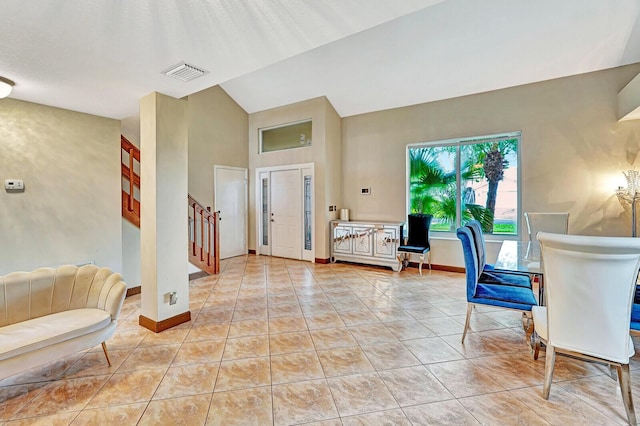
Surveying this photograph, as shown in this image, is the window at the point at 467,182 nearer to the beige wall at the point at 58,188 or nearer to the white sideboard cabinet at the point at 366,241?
the white sideboard cabinet at the point at 366,241

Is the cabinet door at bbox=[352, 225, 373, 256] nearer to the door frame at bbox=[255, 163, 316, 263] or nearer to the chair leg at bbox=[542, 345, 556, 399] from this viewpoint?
the door frame at bbox=[255, 163, 316, 263]

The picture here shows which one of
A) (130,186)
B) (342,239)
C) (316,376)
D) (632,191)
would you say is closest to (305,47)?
(316,376)

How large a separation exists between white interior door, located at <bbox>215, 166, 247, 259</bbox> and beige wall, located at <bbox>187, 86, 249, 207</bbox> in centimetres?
17

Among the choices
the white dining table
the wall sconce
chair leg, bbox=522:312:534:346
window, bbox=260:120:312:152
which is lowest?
chair leg, bbox=522:312:534:346

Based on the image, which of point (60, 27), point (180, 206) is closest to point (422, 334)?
point (180, 206)

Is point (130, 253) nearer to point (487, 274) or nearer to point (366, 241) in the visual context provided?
point (366, 241)

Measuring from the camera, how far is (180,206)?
3.09 meters

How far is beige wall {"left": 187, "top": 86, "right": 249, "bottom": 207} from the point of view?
575cm

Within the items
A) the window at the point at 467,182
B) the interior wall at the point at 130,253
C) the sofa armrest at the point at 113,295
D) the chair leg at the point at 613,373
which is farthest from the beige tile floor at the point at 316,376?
the window at the point at 467,182

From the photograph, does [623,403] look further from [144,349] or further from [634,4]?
[634,4]

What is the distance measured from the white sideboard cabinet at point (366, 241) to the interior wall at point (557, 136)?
1.66ft

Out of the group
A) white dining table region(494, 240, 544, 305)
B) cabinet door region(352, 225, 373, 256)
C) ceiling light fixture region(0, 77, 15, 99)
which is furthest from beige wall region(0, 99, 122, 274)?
white dining table region(494, 240, 544, 305)

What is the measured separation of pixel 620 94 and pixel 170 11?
5.46 meters

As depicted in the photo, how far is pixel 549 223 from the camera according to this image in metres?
3.81
